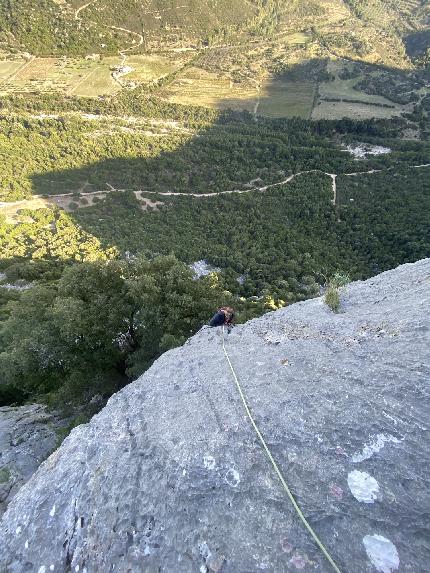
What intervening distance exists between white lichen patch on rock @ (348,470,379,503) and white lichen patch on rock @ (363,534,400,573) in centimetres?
59

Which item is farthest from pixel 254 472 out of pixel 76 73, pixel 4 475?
pixel 76 73

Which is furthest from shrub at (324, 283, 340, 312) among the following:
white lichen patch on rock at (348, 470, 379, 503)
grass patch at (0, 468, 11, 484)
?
grass patch at (0, 468, 11, 484)

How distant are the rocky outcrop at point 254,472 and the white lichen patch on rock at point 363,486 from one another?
0.9 inches

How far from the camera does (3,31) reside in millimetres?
141125

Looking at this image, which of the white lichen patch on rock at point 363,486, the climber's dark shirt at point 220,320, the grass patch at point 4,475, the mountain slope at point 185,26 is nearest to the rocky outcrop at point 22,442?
the grass patch at point 4,475

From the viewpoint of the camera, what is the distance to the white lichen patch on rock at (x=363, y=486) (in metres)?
7.10

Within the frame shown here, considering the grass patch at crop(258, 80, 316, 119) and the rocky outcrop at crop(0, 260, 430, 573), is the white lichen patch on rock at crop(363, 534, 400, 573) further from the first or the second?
the grass patch at crop(258, 80, 316, 119)

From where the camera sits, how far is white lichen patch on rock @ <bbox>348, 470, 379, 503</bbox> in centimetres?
710

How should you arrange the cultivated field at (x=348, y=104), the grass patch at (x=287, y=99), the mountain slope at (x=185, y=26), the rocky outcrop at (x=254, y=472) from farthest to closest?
the mountain slope at (x=185, y=26), the grass patch at (x=287, y=99), the cultivated field at (x=348, y=104), the rocky outcrop at (x=254, y=472)

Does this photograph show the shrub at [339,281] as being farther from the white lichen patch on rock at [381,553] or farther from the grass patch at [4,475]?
the grass patch at [4,475]

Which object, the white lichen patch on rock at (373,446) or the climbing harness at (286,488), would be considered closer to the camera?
the climbing harness at (286,488)

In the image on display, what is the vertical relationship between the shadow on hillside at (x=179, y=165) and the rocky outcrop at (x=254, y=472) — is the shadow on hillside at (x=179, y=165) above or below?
below

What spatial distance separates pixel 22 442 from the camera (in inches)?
647

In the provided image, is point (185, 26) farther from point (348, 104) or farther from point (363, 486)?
point (363, 486)
